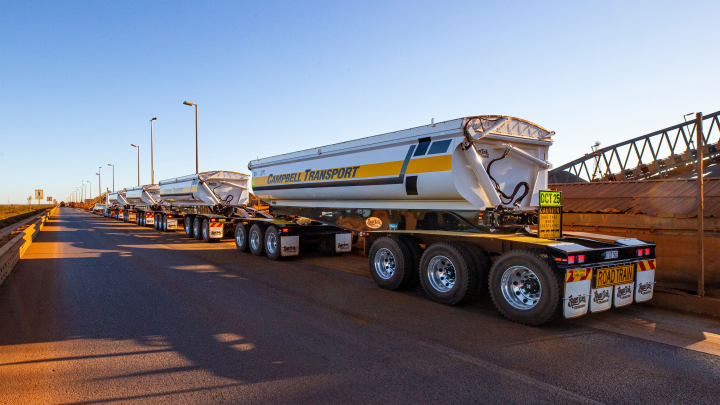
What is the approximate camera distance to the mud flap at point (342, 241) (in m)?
11.5

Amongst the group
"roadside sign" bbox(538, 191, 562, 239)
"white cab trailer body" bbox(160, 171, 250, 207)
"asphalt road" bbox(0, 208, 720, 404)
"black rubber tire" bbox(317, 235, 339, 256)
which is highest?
"white cab trailer body" bbox(160, 171, 250, 207)

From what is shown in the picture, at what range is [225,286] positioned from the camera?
7684 mm

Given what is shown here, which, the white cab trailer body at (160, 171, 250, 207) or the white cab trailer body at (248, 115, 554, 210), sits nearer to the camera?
the white cab trailer body at (248, 115, 554, 210)

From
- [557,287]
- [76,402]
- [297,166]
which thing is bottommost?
[76,402]

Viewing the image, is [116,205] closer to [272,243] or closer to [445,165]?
[272,243]

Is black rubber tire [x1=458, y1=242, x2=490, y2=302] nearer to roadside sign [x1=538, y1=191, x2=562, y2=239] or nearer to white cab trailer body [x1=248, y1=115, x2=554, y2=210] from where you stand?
white cab trailer body [x1=248, y1=115, x2=554, y2=210]

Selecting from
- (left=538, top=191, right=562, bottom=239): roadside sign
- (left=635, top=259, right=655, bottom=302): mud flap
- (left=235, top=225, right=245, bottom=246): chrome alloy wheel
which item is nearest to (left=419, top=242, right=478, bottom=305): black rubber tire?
(left=538, top=191, right=562, bottom=239): roadside sign

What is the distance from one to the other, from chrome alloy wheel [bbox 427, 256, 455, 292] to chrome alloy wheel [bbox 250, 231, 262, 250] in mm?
6774

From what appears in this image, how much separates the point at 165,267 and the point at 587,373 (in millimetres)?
9056

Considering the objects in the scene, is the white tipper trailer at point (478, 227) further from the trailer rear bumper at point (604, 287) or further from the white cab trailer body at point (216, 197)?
the white cab trailer body at point (216, 197)

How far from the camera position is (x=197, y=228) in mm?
17031

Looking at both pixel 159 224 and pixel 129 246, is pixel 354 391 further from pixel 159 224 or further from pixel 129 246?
pixel 159 224

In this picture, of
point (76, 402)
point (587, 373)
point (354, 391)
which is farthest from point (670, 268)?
point (76, 402)

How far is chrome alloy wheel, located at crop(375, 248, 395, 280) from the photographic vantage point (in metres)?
7.60
